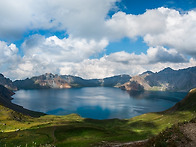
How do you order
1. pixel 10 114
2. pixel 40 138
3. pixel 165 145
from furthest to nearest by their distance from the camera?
pixel 10 114
pixel 40 138
pixel 165 145

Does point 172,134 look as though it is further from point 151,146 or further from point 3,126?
point 3,126

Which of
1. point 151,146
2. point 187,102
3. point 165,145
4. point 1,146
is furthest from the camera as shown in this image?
point 187,102

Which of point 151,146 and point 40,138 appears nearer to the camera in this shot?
point 151,146

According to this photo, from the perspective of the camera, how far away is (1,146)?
5044 cm

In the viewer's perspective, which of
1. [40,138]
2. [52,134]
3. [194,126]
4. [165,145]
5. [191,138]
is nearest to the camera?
[165,145]

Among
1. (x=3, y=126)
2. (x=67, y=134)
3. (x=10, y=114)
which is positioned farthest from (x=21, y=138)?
(x=10, y=114)

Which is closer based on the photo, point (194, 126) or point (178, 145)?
point (178, 145)

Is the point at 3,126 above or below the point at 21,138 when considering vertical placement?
below

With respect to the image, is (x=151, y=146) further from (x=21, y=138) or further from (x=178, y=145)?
(x=21, y=138)

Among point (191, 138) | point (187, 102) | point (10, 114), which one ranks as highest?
point (191, 138)

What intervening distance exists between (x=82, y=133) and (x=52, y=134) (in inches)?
535

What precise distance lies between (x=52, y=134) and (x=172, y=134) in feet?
184

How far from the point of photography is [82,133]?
230 feet

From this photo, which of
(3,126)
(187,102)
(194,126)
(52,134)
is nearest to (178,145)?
(194,126)
